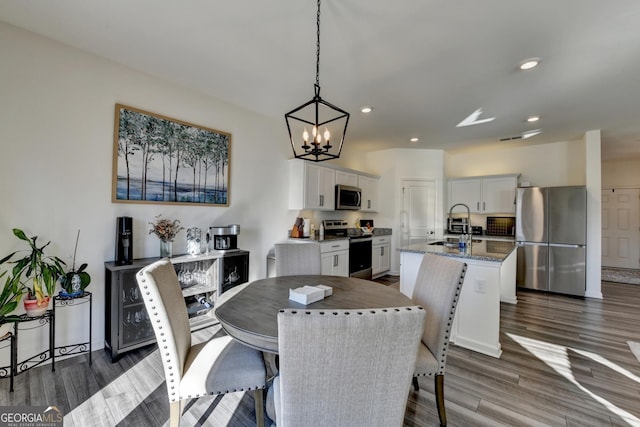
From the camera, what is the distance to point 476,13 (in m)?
1.90

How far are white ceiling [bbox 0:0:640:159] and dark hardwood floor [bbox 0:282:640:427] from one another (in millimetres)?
2716

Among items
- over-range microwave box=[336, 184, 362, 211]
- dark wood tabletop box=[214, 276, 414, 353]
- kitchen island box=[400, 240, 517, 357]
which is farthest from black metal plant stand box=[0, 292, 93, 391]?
over-range microwave box=[336, 184, 362, 211]

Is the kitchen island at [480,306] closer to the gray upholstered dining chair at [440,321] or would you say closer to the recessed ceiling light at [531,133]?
the gray upholstered dining chair at [440,321]

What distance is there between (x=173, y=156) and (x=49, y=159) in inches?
39.2

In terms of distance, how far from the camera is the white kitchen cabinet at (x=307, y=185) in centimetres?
424

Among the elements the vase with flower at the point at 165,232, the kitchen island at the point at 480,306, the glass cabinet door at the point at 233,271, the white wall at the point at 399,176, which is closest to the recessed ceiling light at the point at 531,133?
the white wall at the point at 399,176

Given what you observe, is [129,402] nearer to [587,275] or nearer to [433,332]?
[433,332]

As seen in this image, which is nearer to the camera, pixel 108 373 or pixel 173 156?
pixel 108 373

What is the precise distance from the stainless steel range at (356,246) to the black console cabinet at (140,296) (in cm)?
206

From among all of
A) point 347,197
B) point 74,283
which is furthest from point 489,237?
point 74,283

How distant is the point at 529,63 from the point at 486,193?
11.4 ft

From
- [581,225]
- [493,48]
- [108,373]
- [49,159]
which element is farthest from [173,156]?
[581,225]

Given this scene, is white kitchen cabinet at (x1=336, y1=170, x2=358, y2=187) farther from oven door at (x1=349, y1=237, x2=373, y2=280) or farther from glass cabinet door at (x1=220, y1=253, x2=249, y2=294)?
glass cabinet door at (x1=220, y1=253, x2=249, y2=294)

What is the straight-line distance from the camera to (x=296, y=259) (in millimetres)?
2555
